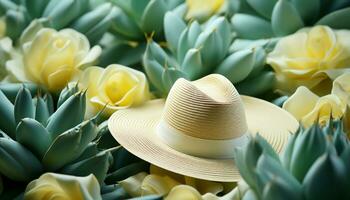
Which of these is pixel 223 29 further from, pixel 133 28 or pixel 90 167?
pixel 90 167

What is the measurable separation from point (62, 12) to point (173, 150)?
10.7 inches

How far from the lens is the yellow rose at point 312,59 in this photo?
2.77 ft

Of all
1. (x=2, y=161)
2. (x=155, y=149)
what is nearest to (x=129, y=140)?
(x=155, y=149)

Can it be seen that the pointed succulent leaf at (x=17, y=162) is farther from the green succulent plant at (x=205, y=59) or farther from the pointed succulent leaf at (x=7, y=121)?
the green succulent plant at (x=205, y=59)

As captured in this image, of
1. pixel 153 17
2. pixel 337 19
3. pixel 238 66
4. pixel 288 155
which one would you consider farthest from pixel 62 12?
pixel 288 155

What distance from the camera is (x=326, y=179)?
535 mm

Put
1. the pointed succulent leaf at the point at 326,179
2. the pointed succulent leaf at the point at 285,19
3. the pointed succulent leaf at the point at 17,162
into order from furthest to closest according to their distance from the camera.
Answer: the pointed succulent leaf at the point at 285,19, the pointed succulent leaf at the point at 17,162, the pointed succulent leaf at the point at 326,179

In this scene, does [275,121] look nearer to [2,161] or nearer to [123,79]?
[123,79]

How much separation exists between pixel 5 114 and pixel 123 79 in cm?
18

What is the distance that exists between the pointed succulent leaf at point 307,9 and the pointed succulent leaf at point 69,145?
35 cm

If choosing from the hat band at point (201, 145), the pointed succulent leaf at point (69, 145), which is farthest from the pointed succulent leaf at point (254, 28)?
the pointed succulent leaf at point (69, 145)

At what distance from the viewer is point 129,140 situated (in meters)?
0.74

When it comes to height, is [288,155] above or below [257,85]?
above

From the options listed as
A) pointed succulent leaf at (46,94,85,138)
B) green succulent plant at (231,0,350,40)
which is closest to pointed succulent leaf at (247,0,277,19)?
green succulent plant at (231,0,350,40)
